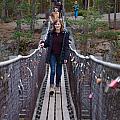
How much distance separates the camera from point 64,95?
7996 millimetres

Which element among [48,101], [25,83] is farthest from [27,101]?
[48,101]

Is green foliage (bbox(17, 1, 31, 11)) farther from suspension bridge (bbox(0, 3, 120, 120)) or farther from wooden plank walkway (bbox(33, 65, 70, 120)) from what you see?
wooden plank walkway (bbox(33, 65, 70, 120))

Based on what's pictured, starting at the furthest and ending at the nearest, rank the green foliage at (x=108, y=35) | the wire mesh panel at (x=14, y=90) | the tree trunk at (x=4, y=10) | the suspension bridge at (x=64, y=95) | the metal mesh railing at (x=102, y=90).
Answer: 1. the tree trunk at (x=4, y=10)
2. the green foliage at (x=108, y=35)
3. the wire mesh panel at (x=14, y=90)
4. the suspension bridge at (x=64, y=95)
5. the metal mesh railing at (x=102, y=90)

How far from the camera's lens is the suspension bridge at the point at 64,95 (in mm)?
3168

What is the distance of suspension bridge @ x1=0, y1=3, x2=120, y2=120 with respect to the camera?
10.4ft

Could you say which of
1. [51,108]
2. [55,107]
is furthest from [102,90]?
[55,107]

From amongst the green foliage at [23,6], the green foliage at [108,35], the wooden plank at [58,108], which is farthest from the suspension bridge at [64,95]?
the green foliage at [108,35]

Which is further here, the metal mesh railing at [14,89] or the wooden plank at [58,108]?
the wooden plank at [58,108]

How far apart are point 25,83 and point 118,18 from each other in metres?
29.9

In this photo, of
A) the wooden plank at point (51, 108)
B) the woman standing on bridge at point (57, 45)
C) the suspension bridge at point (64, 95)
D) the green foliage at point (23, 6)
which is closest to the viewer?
the suspension bridge at point (64, 95)

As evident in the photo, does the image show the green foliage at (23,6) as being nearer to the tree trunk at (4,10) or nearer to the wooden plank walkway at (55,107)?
the tree trunk at (4,10)

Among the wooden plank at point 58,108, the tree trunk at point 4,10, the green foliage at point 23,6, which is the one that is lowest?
the wooden plank at point 58,108

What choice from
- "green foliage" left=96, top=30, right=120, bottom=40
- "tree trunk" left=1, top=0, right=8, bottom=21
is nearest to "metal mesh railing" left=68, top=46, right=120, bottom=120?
"green foliage" left=96, top=30, right=120, bottom=40

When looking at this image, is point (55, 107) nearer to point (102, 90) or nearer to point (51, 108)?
point (51, 108)
